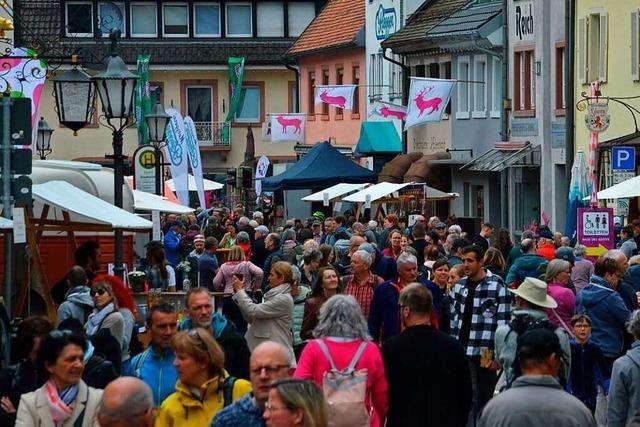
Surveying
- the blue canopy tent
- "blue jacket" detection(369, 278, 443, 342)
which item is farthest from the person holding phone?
the blue canopy tent

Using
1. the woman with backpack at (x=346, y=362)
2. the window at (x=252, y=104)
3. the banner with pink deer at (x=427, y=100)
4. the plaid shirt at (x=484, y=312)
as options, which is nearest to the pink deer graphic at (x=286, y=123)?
the banner with pink deer at (x=427, y=100)

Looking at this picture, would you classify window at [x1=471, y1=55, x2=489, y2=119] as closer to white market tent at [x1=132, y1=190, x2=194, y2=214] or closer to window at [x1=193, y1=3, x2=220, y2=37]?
white market tent at [x1=132, y1=190, x2=194, y2=214]

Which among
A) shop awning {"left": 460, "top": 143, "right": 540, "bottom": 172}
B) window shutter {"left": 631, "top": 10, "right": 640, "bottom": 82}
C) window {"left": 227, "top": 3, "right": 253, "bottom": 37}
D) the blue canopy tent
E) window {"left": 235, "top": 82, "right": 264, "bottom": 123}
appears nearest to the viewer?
window shutter {"left": 631, "top": 10, "right": 640, "bottom": 82}

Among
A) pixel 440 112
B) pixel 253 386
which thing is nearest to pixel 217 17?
pixel 440 112

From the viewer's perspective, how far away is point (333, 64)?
6875 cm

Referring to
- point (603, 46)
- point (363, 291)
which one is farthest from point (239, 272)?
point (603, 46)

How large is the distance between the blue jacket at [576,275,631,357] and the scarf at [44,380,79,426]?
7577 mm

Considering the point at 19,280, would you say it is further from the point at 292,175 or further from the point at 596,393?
the point at 292,175

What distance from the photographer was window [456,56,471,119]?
167ft

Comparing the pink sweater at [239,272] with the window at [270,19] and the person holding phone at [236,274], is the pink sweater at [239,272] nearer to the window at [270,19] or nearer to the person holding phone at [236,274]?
the person holding phone at [236,274]

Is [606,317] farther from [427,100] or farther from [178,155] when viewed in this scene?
[427,100]

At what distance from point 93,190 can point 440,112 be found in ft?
77.1

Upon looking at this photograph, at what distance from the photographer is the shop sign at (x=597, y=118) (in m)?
34.5

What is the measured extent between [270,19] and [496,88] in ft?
106
